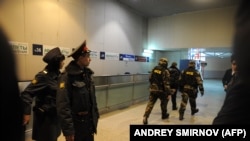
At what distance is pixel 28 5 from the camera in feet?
13.5

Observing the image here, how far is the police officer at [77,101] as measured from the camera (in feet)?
6.83

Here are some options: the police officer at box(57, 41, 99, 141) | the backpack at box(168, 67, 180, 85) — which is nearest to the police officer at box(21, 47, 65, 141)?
the police officer at box(57, 41, 99, 141)

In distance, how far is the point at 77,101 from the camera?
2199mm

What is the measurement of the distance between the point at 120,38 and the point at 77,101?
5396 mm

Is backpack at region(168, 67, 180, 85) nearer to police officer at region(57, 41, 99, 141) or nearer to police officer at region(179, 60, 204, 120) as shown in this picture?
police officer at region(179, 60, 204, 120)

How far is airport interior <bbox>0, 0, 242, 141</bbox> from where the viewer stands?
14.0 feet

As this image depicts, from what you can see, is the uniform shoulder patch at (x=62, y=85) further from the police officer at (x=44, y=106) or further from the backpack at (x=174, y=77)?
the backpack at (x=174, y=77)

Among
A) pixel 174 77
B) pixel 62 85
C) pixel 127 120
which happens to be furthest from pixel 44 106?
pixel 174 77

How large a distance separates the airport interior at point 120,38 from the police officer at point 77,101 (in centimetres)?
116

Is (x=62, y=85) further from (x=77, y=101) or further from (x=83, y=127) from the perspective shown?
(x=83, y=127)

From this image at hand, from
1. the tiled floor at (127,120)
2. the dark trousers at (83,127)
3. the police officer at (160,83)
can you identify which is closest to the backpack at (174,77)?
the tiled floor at (127,120)

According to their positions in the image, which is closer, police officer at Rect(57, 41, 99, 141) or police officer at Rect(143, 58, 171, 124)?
police officer at Rect(57, 41, 99, 141)

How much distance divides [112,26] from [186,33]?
3112 mm

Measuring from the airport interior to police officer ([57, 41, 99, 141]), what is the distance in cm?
116
